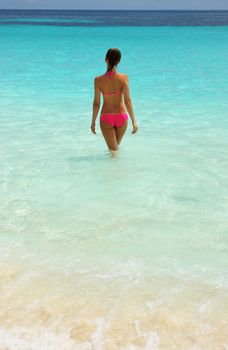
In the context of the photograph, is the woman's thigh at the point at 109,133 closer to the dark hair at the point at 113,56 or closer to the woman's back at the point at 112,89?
the woman's back at the point at 112,89

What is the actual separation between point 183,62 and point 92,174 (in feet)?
51.3

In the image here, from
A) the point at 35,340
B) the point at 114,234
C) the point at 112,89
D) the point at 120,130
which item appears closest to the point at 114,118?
the point at 120,130

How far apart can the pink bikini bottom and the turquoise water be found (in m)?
0.60

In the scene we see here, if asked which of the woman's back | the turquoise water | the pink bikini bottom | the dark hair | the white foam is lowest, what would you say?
the turquoise water

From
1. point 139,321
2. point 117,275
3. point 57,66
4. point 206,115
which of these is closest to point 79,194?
point 117,275

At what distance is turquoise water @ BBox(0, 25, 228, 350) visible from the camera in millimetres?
3094

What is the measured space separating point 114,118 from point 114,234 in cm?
231

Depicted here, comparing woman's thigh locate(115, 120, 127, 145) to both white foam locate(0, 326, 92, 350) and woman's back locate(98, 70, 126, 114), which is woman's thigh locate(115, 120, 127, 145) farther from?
white foam locate(0, 326, 92, 350)

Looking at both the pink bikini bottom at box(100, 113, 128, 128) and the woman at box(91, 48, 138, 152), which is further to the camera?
the pink bikini bottom at box(100, 113, 128, 128)

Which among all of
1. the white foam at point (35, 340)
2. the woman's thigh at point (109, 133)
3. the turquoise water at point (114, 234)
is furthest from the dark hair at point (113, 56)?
the white foam at point (35, 340)

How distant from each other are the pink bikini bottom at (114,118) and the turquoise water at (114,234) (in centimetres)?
60

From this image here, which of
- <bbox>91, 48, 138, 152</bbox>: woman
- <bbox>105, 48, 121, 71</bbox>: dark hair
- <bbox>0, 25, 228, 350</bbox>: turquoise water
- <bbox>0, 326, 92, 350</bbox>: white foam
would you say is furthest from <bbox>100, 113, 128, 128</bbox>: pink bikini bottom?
<bbox>0, 326, 92, 350</bbox>: white foam

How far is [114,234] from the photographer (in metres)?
4.39

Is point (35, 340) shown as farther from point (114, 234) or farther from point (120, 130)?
point (120, 130)
